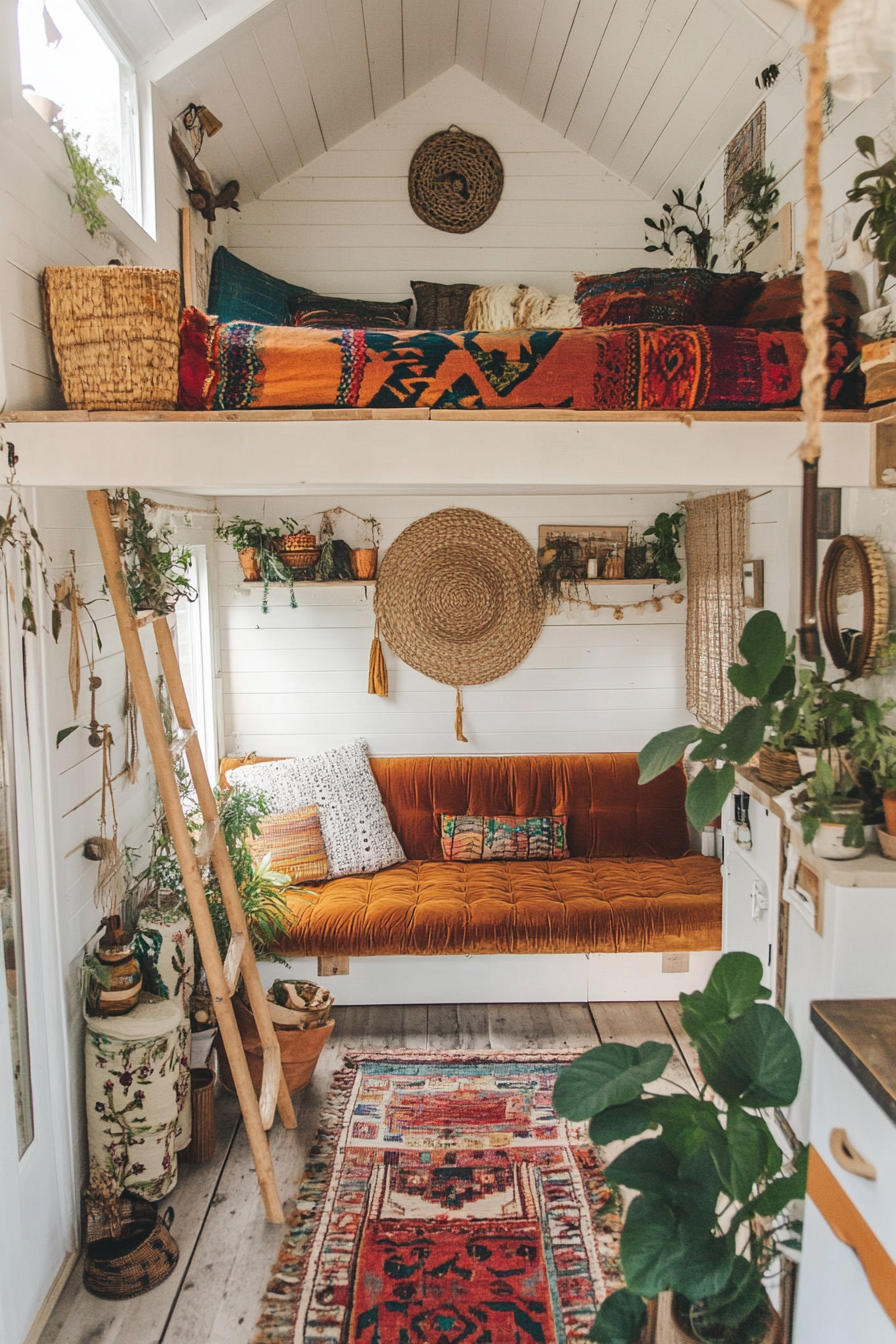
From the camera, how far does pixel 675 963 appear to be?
3746mm

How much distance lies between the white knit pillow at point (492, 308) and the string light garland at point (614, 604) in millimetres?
1195

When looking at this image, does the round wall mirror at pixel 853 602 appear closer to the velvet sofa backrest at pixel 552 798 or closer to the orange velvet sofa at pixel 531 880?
the orange velvet sofa at pixel 531 880

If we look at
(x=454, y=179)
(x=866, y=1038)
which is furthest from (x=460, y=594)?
(x=866, y=1038)

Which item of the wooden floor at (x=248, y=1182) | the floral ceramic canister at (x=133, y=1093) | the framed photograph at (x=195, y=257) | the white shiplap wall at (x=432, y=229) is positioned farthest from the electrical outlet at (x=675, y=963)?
the framed photograph at (x=195, y=257)

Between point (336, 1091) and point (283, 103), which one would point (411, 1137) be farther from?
Answer: point (283, 103)

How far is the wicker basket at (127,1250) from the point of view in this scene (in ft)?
7.70

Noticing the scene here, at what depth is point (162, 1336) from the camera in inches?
87.6

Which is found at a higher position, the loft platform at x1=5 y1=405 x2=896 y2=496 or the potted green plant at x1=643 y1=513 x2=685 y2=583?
the loft platform at x1=5 y1=405 x2=896 y2=496

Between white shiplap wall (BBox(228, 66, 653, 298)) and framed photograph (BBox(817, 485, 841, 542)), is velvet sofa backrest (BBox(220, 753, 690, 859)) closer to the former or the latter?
framed photograph (BBox(817, 485, 841, 542))

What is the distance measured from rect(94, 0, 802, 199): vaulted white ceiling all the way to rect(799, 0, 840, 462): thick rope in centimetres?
219

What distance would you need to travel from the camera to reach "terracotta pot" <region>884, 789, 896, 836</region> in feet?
6.77

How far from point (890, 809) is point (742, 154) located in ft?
7.76

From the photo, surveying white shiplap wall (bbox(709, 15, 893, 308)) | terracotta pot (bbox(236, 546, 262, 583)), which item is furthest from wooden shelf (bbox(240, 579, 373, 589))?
white shiplap wall (bbox(709, 15, 893, 308))

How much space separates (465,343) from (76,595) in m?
1.17
